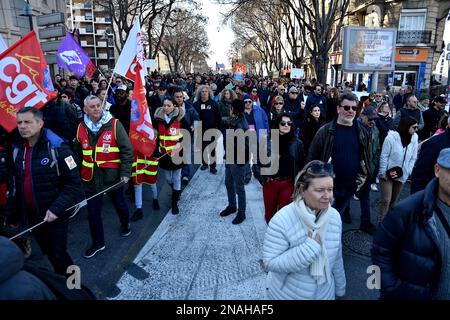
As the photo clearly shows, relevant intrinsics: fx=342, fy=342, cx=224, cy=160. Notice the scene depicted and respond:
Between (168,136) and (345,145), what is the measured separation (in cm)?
269

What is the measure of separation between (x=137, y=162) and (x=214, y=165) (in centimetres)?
264

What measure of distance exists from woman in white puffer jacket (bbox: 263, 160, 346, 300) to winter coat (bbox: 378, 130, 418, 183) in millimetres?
2610

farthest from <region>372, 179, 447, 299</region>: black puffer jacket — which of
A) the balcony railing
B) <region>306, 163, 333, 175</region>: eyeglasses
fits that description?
the balcony railing

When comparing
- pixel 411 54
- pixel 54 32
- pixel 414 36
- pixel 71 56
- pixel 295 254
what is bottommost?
pixel 295 254

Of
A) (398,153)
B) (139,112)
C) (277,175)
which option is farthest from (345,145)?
(139,112)

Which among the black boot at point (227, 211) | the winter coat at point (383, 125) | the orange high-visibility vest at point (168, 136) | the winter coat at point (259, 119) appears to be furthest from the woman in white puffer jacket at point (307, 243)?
the winter coat at point (259, 119)

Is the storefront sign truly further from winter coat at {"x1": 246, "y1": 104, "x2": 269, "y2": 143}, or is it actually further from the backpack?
the backpack

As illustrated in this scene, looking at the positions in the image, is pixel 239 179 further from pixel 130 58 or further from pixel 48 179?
pixel 48 179

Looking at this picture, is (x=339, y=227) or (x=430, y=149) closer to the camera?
(x=339, y=227)

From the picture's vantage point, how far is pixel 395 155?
4.48 m

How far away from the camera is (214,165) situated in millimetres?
7684

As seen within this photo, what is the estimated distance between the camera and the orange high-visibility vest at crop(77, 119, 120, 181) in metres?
3.99
